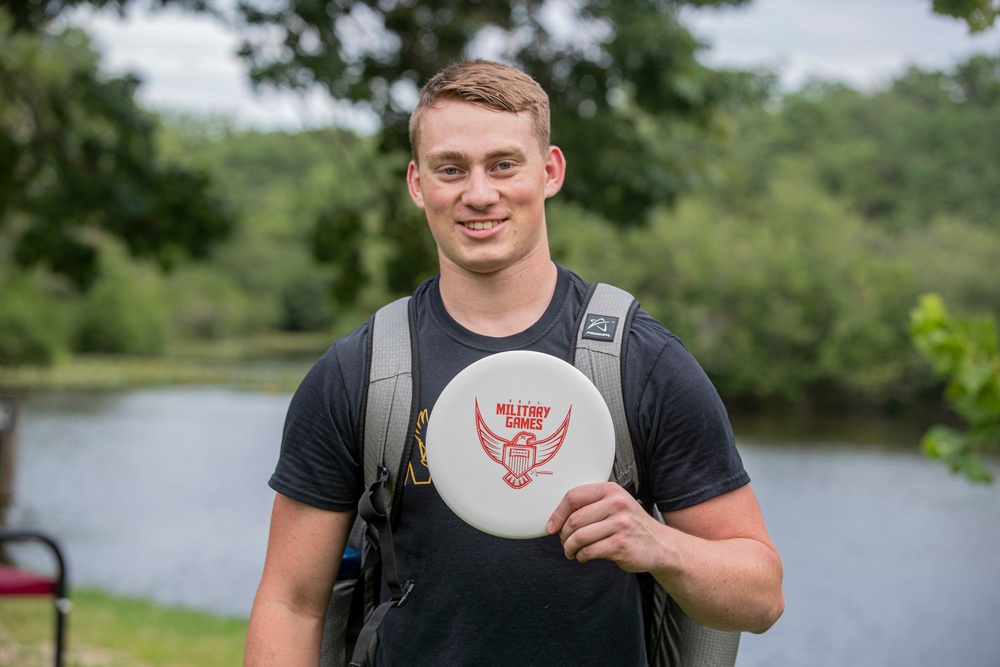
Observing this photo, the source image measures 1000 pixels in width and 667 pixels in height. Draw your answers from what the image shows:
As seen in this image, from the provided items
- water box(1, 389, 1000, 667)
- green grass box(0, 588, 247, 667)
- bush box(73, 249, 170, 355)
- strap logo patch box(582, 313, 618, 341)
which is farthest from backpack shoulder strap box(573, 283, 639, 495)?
bush box(73, 249, 170, 355)

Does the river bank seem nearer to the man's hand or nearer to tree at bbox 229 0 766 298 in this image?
tree at bbox 229 0 766 298

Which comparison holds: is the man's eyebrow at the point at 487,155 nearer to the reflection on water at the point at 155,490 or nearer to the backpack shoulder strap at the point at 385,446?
the backpack shoulder strap at the point at 385,446

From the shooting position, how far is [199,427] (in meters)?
30.2

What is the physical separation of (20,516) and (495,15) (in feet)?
42.3

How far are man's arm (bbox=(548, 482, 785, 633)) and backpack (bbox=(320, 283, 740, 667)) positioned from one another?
0.16 meters

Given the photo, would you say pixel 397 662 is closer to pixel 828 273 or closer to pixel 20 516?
pixel 20 516

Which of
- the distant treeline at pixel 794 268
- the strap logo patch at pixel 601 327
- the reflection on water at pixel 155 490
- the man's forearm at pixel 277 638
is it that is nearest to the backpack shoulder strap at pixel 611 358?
the strap logo patch at pixel 601 327

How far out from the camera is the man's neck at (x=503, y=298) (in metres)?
2.02

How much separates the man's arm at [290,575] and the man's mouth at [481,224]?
1.95 feet

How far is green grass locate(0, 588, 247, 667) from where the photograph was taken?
24.4ft

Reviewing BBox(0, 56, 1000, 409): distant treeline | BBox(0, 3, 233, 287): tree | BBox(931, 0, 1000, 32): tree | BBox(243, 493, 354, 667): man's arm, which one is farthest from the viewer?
BBox(0, 56, 1000, 409): distant treeline

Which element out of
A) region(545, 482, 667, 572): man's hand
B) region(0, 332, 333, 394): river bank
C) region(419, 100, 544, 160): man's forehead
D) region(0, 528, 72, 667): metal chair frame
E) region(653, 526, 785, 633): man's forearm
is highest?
region(419, 100, 544, 160): man's forehead

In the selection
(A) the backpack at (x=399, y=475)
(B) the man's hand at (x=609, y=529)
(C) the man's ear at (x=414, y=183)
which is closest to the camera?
(B) the man's hand at (x=609, y=529)

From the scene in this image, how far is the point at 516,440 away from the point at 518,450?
0.7 inches
